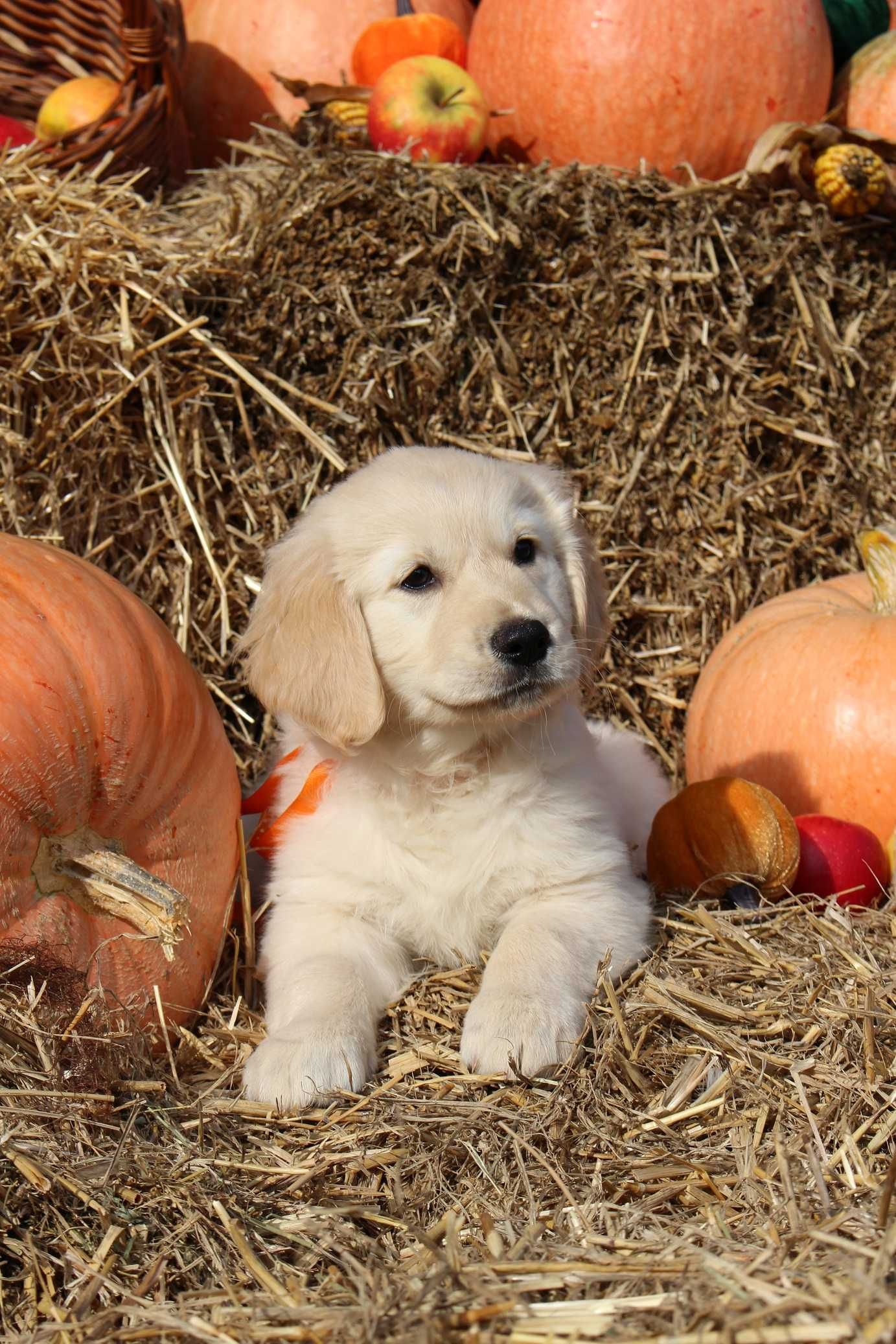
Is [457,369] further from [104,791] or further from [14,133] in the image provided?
[104,791]

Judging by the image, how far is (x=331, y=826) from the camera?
2.62 metres

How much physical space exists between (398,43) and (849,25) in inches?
69.2

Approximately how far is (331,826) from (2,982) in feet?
2.54

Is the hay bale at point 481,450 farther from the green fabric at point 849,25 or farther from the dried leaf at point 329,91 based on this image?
the green fabric at point 849,25

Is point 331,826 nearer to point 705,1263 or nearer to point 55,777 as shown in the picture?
point 55,777

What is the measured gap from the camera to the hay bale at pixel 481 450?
1689mm

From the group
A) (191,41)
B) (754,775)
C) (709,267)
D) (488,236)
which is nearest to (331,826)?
(754,775)

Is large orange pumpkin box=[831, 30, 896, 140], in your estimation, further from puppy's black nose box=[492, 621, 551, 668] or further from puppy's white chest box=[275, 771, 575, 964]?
puppy's white chest box=[275, 771, 575, 964]

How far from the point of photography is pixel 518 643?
Answer: 7.70ft

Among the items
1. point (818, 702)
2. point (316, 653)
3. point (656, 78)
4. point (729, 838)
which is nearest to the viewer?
point (316, 653)

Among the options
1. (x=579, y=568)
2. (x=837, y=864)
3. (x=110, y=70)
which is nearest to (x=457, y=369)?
(x=579, y=568)

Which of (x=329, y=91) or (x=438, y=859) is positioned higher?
(x=329, y=91)

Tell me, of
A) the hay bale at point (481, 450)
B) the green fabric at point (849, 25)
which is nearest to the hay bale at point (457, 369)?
the hay bale at point (481, 450)

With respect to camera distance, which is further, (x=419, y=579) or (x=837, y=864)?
(x=837, y=864)
